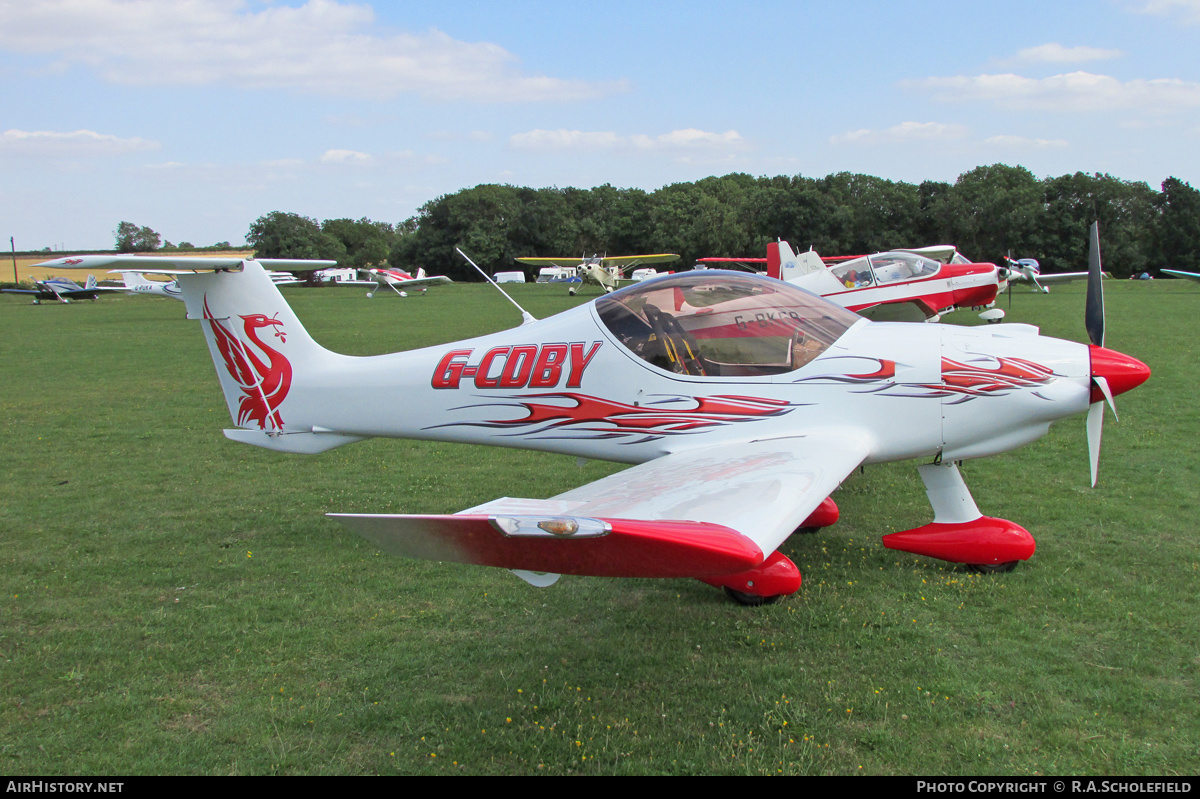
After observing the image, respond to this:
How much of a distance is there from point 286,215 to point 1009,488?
89622 millimetres

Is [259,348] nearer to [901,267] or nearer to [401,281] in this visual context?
[901,267]

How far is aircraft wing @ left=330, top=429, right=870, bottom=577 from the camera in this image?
106 inches

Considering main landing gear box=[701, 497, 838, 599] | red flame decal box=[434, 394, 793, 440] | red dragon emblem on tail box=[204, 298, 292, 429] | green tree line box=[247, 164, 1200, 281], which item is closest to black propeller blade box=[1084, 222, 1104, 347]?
red flame decal box=[434, 394, 793, 440]

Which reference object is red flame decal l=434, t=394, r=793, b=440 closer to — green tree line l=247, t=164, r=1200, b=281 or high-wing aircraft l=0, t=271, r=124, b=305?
high-wing aircraft l=0, t=271, r=124, b=305

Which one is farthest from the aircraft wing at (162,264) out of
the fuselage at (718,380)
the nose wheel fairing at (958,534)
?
the nose wheel fairing at (958,534)

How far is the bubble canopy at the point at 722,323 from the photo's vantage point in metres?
5.01

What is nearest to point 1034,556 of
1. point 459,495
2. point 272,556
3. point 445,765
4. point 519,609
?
point 519,609

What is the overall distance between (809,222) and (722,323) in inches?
2670

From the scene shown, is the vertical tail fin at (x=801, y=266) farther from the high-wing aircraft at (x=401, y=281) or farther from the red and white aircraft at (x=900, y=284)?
the high-wing aircraft at (x=401, y=281)

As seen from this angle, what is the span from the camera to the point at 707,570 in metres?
2.73

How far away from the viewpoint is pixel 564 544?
271 cm

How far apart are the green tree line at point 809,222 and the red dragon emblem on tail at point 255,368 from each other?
65341 millimetres

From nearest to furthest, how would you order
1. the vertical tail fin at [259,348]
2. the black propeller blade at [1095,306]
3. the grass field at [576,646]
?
1. the grass field at [576,646]
2. the black propeller blade at [1095,306]
3. the vertical tail fin at [259,348]

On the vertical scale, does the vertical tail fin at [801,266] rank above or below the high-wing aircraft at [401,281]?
below
